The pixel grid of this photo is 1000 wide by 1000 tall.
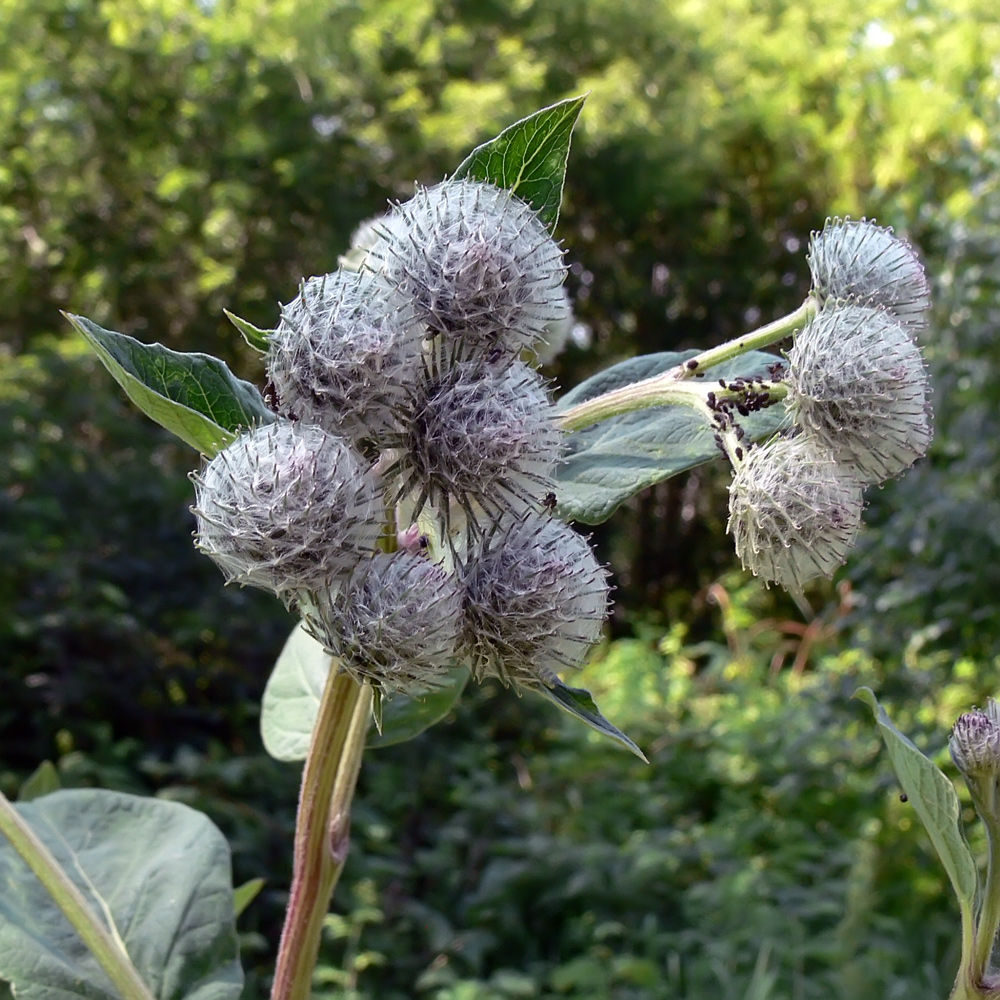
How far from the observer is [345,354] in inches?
29.9

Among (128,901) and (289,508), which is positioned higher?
(289,508)

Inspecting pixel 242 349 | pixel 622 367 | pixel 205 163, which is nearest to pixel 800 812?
pixel 622 367

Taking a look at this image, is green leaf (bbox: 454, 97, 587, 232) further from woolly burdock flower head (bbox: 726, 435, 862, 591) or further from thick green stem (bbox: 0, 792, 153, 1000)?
thick green stem (bbox: 0, 792, 153, 1000)

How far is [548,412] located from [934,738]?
350 cm

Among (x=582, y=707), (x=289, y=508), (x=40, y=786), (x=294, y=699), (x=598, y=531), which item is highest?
(x=289, y=508)

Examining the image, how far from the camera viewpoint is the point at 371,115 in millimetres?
8000

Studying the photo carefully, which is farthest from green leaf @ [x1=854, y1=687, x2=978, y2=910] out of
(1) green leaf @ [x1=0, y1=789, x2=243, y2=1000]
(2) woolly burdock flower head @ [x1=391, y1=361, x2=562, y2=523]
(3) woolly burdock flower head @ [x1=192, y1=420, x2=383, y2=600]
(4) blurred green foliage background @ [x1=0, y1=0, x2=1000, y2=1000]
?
(4) blurred green foliage background @ [x1=0, y1=0, x2=1000, y2=1000]

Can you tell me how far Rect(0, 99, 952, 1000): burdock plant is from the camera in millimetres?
775

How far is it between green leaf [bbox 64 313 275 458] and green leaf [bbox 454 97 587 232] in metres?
0.27

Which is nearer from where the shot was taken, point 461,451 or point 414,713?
point 461,451

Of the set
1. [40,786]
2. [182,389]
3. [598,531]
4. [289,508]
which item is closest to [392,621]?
[289,508]

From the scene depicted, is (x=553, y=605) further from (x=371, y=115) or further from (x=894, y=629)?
(x=371, y=115)

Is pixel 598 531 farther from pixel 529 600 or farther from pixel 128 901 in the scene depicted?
pixel 529 600

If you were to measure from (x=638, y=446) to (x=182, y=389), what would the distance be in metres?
0.42
